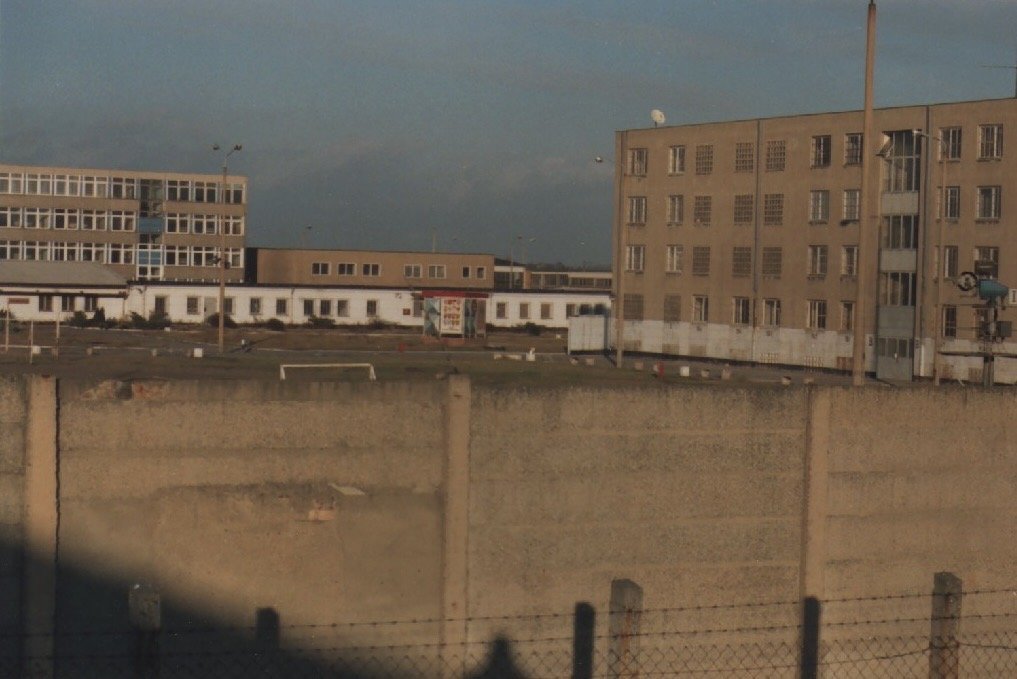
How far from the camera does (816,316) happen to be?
49.5 meters

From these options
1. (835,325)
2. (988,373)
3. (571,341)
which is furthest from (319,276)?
(988,373)

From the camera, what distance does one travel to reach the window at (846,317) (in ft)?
159

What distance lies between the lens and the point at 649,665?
16.0 m

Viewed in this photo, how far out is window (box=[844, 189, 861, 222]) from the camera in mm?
48281

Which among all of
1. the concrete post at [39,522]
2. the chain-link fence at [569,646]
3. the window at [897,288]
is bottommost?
the chain-link fence at [569,646]

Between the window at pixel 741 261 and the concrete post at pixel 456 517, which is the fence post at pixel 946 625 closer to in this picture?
the concrete post at pixel 456 517

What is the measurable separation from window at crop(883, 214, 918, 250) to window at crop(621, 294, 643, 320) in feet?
38.5

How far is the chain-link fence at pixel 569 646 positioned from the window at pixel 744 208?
34.3 metres

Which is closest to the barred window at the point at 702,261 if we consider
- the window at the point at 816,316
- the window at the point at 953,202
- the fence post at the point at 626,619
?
the window at the point at 816,316

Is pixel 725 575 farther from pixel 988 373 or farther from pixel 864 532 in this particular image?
pixel 988 373

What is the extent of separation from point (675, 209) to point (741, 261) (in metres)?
4.02

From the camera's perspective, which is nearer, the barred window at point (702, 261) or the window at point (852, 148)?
the window at point (852, 148)

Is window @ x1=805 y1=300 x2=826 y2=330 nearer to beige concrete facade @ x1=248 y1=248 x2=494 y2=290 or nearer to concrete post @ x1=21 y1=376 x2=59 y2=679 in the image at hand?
concrete post @ x1=21 y1=376 x2=59 y2=679

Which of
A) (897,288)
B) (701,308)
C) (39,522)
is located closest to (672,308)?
(701,308)
